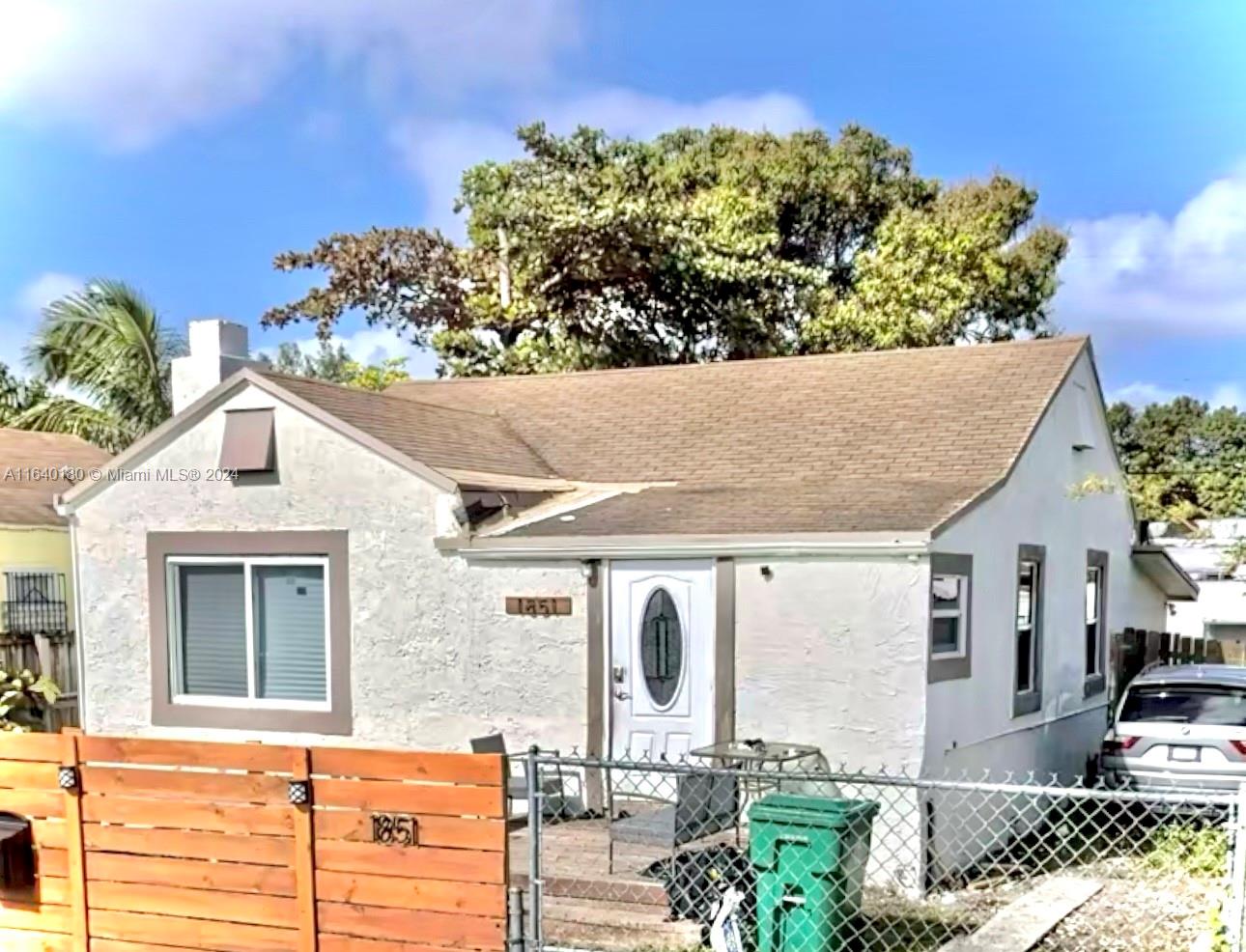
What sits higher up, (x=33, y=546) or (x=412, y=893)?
(x=33, y=546)

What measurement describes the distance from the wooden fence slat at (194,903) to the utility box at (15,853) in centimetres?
38

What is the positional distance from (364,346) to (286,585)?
14.6 metres

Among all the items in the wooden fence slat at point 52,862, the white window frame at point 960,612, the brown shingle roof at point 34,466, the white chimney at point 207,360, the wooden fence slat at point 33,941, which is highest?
the white chimney at point 207,360

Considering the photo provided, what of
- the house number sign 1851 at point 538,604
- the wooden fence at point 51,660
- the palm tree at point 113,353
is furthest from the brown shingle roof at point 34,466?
the house number sign 1851 at point 538,604

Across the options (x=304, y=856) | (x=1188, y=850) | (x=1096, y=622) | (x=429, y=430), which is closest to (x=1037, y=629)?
(x=1188, y=850)

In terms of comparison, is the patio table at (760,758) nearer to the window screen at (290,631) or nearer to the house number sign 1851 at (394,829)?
the house number sign 1851 at (394,829)

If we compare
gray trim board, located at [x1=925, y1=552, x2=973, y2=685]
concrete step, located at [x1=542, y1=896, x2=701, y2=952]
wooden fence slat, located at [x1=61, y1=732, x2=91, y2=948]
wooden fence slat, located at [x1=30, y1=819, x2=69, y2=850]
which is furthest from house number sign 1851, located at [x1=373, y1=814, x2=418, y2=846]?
gray trim board, located at [x1=925, y1=552, x2=973, y2=685]

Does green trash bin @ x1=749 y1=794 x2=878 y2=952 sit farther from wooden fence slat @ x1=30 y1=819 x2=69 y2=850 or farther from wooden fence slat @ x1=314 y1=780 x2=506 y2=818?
wooden fence slat @ x1=30 y1=819 x2=69 y2=850

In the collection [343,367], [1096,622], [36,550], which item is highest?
[343,367]

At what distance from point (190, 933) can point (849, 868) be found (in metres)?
3.49

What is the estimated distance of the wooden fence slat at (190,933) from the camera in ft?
15.8

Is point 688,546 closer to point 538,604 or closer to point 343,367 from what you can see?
point 538,604

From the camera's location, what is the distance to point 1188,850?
847 cm

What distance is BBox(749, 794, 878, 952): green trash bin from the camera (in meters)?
5.61
